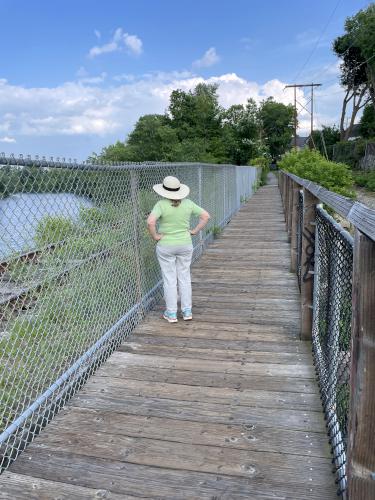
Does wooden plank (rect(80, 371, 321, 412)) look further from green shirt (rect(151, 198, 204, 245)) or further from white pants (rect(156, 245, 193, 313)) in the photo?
green shirt (rect(151, 198, 204, 245))

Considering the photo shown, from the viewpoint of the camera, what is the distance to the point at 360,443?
1.58m

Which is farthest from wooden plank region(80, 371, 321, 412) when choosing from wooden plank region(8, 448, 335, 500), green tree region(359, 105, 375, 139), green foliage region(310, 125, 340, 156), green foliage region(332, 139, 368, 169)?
green foliage region(310, 125, 340, 156)

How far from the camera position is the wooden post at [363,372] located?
152 centimetres

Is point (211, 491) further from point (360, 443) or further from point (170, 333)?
point (170, 333)

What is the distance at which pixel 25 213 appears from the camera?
239 cm

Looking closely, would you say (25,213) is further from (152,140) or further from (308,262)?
(152,140)

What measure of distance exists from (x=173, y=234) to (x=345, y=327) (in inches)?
83.7

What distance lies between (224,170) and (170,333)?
781 centimetres

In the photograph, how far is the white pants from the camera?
4160 millimetres

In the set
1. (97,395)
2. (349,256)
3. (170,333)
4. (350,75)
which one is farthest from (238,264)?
(350,75)

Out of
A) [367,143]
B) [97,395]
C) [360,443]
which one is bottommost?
[97,395]

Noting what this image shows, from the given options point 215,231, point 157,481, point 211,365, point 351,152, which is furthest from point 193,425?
point 351,152

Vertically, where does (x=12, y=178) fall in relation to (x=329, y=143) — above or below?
below

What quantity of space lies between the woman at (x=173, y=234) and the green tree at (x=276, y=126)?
6838cm
